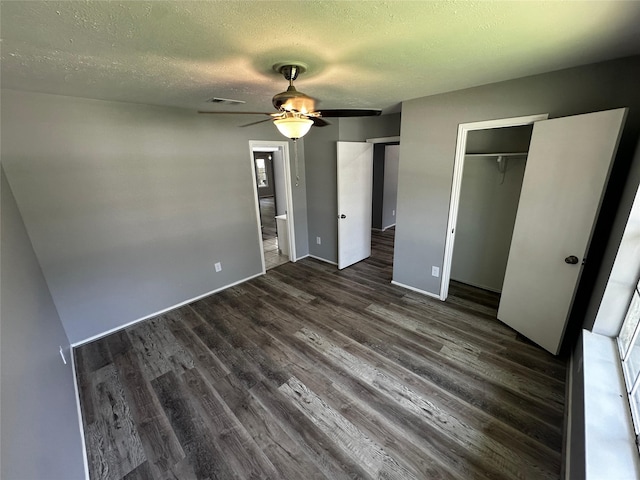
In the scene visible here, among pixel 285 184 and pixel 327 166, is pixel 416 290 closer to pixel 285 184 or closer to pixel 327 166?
pixel 327 166

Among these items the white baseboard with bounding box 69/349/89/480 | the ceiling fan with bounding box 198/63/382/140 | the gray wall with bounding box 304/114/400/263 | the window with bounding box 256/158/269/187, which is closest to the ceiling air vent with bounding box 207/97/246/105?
the ceiling fan with bounding box 198/63/382/140

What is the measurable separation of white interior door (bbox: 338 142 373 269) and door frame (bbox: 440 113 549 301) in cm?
147

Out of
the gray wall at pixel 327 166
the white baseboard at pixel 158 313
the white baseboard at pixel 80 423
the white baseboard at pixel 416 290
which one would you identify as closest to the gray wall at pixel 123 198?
the white baseboard at pixel 158 313

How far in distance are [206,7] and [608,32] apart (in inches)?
82.4

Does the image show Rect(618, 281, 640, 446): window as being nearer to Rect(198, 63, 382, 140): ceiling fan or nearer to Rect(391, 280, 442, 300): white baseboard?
Rect(391, 280, 442, 300): white baseboard

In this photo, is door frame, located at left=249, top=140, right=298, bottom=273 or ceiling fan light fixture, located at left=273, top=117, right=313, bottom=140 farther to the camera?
door frame, located at left=249, top=140, right=298, bottom=273

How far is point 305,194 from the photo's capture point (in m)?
4.36

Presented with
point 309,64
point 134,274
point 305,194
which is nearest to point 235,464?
point 134,274

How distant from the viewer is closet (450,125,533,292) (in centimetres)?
289

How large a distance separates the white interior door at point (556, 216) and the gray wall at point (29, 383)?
3.19m

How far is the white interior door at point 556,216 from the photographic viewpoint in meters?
1.84

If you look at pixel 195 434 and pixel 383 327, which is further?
pixel 383 327

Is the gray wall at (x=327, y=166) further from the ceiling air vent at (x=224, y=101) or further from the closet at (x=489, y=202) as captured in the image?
the ceiling air vent at (x=224, y=101)

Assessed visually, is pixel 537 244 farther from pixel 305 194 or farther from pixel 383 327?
pixel 305 194
